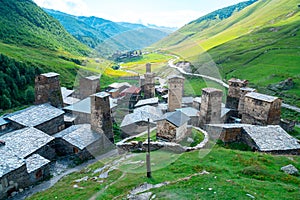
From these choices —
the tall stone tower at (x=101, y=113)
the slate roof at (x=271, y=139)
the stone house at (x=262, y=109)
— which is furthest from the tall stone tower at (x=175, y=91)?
the stone house at (x=262, y=109)

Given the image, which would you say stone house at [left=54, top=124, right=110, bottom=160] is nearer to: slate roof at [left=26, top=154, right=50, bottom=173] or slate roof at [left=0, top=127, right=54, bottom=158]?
slate roof at [left=0, top=127, right=54, bottom=158]

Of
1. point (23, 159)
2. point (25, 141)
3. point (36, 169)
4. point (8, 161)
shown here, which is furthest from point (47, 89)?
point (8, 161)

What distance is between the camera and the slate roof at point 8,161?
25.2 m

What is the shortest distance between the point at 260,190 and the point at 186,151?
Answer: 11499mm

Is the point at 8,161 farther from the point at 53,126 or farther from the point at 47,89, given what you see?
the point at 47,89

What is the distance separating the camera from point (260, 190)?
1808 cm

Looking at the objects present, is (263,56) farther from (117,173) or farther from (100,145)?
(117,173)

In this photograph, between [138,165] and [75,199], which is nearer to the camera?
[75,199]

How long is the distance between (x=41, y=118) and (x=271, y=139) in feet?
112

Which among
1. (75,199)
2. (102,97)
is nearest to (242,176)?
(75,199)

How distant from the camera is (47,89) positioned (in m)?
43.6

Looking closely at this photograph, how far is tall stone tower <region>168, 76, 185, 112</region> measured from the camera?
39.9 metres

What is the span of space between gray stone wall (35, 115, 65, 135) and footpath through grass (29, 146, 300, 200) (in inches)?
490

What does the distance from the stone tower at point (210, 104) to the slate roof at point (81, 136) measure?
57.0 ft
